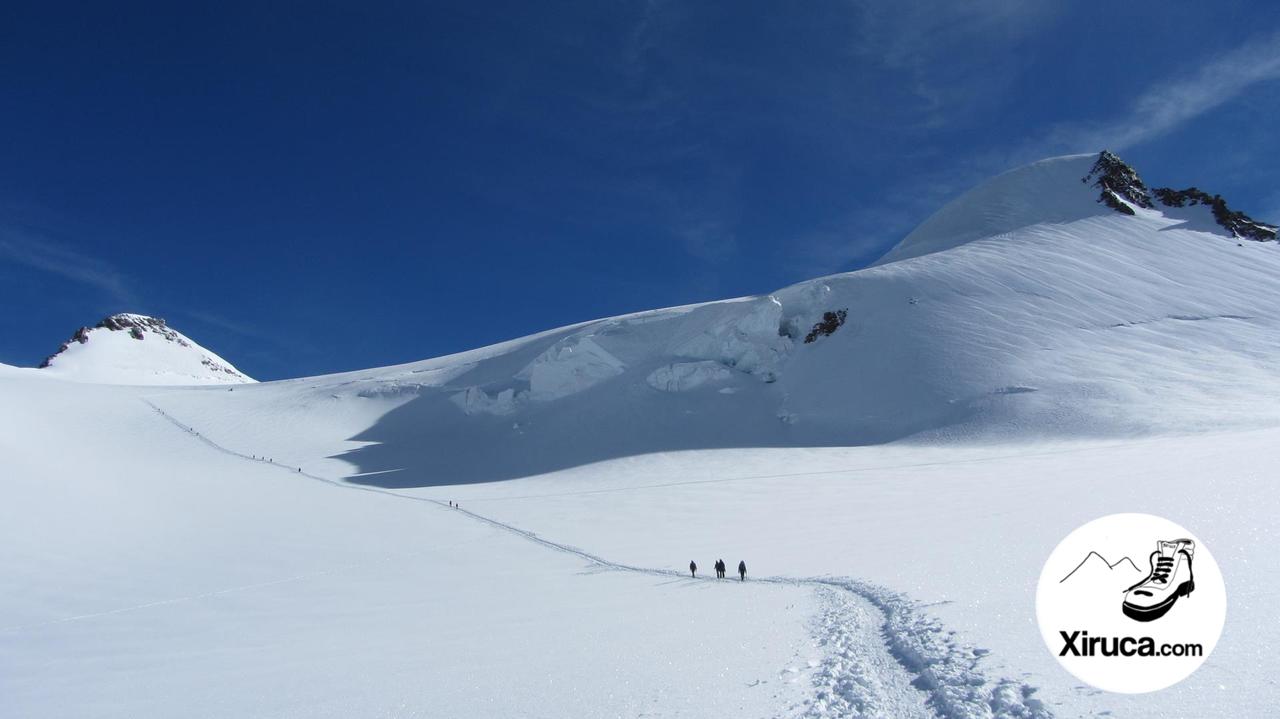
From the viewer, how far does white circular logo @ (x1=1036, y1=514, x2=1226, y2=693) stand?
7.36m

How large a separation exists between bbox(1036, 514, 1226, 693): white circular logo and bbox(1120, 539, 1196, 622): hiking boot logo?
0.01 meters

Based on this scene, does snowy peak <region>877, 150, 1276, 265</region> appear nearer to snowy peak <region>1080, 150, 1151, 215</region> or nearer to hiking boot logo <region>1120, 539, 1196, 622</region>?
snowy peak <region>1080, 150, 1151, 215</region>

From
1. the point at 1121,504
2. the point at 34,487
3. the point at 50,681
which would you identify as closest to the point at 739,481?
the point at 1121,504

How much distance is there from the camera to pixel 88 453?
148 ft

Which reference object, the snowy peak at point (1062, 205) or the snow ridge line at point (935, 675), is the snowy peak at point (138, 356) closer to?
the snowy peak at point (1062, 205)

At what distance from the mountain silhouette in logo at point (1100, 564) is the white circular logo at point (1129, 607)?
15mm

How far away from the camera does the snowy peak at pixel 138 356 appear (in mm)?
142375

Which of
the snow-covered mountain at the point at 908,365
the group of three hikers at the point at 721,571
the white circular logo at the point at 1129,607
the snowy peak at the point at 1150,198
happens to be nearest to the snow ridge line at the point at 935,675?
the white circular logo at the point at 1129,607

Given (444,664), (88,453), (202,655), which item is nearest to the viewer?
(444,664)

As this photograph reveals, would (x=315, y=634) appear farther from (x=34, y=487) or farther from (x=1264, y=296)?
(x=1264, y=296)

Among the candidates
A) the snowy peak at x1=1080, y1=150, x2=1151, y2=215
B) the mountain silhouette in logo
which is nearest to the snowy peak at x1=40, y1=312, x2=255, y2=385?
the mountain silhouette in logo

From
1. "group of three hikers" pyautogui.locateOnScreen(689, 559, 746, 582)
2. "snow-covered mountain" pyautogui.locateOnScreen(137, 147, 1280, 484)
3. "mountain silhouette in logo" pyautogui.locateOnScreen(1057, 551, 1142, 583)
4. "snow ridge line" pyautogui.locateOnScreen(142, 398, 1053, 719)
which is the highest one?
"snow-covered mountain" pyautogui.locateOnScreen(137, 147, 1280, 484)

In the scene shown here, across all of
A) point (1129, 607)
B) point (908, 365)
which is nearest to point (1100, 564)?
point (1129, 607)

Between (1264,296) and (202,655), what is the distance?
8380 centimetres
